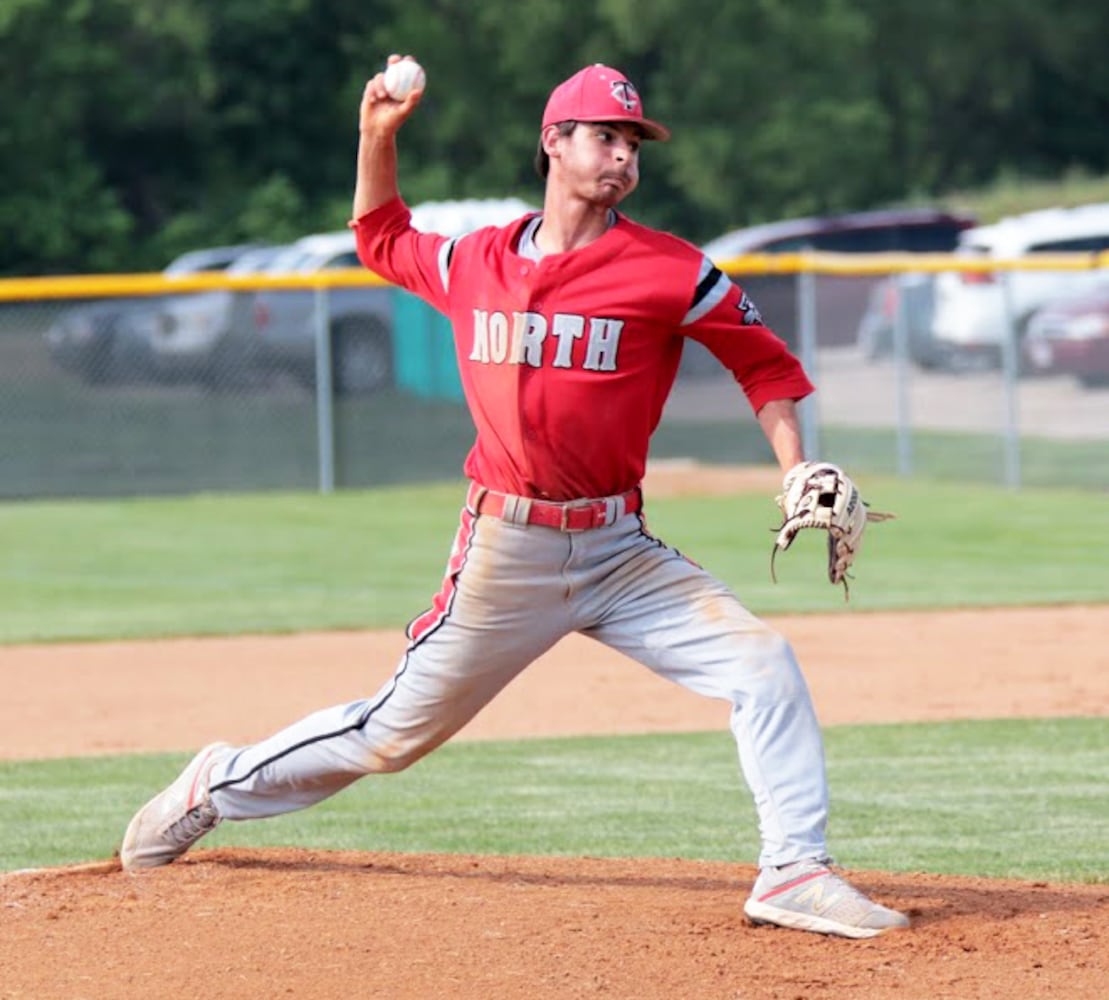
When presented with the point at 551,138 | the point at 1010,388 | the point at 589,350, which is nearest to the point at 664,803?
the point at 589,350

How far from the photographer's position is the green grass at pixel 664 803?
22.1 ft

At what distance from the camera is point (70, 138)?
39.8 m

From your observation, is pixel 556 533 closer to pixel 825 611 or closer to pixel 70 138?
pixel 825 611

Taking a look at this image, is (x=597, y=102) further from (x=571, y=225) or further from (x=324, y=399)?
(x=324, y=399)

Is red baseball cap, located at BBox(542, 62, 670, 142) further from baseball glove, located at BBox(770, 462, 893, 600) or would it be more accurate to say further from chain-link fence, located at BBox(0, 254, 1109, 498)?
chain-link fence, located at BBox(0, 254, 1109, 498)

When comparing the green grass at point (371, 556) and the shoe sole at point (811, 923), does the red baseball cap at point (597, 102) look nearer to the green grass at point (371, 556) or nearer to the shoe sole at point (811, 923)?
the shoe sole at point (811, 923)

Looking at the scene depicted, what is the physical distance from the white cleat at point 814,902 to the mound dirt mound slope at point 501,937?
4 cm

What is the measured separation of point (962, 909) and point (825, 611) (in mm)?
6659

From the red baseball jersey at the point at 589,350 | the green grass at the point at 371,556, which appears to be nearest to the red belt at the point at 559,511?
the red baseball jersey at the point at 589,350

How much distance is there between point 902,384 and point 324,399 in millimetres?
4666

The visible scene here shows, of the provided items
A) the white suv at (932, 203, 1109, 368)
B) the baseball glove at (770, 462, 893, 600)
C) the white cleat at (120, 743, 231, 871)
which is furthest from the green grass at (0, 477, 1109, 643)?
the baseball glove at (770, 462, 893, 600)

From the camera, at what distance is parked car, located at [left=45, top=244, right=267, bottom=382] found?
64.5ft

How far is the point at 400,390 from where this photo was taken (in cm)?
2047

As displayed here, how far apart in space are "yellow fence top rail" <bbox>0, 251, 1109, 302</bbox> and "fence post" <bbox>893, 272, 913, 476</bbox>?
35cm
